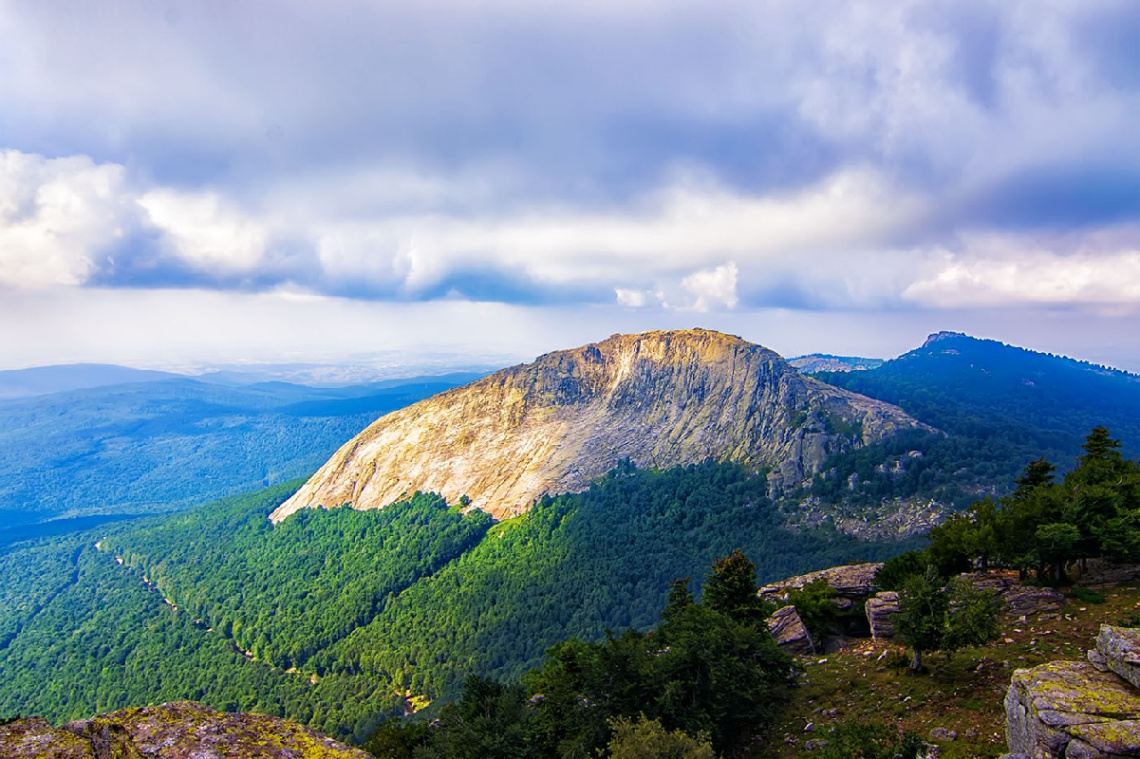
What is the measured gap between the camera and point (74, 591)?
183125mm

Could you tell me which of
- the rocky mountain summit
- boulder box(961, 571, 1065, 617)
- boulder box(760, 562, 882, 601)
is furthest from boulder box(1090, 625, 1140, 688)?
boulder box(760, 562, 882, 601)

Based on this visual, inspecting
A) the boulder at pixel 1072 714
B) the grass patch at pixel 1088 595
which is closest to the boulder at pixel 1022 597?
the grass patch at pixel 1088 595

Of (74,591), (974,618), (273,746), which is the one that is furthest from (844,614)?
(74,591)

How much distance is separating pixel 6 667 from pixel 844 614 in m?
206

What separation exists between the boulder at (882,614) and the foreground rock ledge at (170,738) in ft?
148

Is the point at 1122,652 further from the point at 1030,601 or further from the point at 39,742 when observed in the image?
Result: the point at 39,742

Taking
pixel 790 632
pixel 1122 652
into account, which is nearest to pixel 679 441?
pixel 790 632

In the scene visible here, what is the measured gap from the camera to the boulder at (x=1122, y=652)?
67.5ft

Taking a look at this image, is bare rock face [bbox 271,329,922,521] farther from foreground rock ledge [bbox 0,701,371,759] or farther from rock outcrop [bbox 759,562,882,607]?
foreground rock ledge [bbox 0,701,371,759]

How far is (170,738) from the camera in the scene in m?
10.6

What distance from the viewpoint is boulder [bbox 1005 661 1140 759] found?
18.2 m

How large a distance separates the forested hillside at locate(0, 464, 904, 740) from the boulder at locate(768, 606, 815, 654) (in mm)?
75520

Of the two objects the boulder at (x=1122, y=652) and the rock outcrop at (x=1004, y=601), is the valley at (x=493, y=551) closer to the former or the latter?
the rock outcrop at (x=1004, y=601)

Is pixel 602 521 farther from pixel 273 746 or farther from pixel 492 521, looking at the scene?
pixel 273 746
